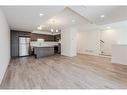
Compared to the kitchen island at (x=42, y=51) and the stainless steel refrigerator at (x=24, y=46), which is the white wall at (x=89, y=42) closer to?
the kitchen island at (x=42, y=51)

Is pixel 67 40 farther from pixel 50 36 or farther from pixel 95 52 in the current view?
pixel 50 36

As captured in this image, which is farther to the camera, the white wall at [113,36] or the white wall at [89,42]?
the white wall at [89,42]

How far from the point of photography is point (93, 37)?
31.4 ft

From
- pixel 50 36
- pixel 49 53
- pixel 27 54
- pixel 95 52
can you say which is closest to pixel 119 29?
pixel 95 52

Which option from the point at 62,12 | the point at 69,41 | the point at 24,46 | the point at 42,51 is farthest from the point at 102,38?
the point at 24,46

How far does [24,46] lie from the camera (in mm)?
8758

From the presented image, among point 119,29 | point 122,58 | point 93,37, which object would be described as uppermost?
point 119,29

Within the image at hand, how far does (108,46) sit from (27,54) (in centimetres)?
728

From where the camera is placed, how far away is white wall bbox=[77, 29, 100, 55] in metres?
9.23

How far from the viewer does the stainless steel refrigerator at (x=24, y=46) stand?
851 cm

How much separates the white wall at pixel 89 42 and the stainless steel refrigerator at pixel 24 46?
17.7 feet

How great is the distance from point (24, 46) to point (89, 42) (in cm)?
605

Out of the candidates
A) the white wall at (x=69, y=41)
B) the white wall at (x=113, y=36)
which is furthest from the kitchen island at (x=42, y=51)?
the white wall at (x=113, y=36)

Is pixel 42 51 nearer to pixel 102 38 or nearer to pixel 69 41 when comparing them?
pixel 69 41
